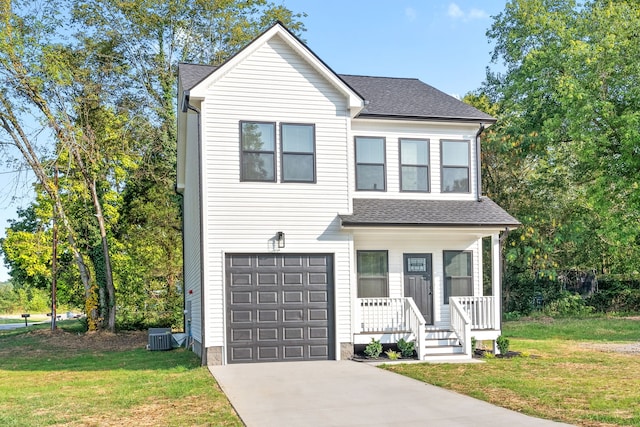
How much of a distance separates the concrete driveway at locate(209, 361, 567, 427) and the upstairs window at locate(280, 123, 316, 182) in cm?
422

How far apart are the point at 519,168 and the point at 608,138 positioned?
6454 millimetres

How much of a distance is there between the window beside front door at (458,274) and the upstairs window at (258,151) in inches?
198

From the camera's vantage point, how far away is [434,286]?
15.6m

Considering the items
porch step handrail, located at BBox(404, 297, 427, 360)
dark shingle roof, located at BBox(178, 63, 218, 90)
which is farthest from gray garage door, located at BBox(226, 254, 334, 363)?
dark shingle roof, located at BBox(178, 63, 218, 90)

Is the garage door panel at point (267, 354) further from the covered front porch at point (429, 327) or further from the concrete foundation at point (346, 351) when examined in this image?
the covered front porch at point (429, 327)

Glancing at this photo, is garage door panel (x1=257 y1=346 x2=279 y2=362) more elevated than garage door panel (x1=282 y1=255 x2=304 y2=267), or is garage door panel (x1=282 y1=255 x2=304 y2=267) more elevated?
garage door panel (x1=282 y1=255 x2=304 y2=267)

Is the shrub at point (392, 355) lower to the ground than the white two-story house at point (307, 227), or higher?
lower

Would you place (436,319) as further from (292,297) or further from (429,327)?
(292,297)

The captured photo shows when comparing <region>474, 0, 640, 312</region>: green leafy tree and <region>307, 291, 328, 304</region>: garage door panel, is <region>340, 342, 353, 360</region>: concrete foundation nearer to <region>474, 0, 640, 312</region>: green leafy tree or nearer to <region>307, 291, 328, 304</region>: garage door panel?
<region>307, 291, 328, 304</region>: garage door panel

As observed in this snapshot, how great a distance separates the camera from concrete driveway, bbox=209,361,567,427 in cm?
766

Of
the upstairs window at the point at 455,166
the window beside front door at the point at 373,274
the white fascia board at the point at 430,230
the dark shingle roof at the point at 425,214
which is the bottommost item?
the window beside front door at the point at 373,274

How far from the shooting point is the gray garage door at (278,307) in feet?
44.8

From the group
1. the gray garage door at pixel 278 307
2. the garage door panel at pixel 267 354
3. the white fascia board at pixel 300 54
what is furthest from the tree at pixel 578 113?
the garage door panel at pixel 267 354

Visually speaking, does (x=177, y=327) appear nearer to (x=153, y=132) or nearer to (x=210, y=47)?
(x=153, y=132)
